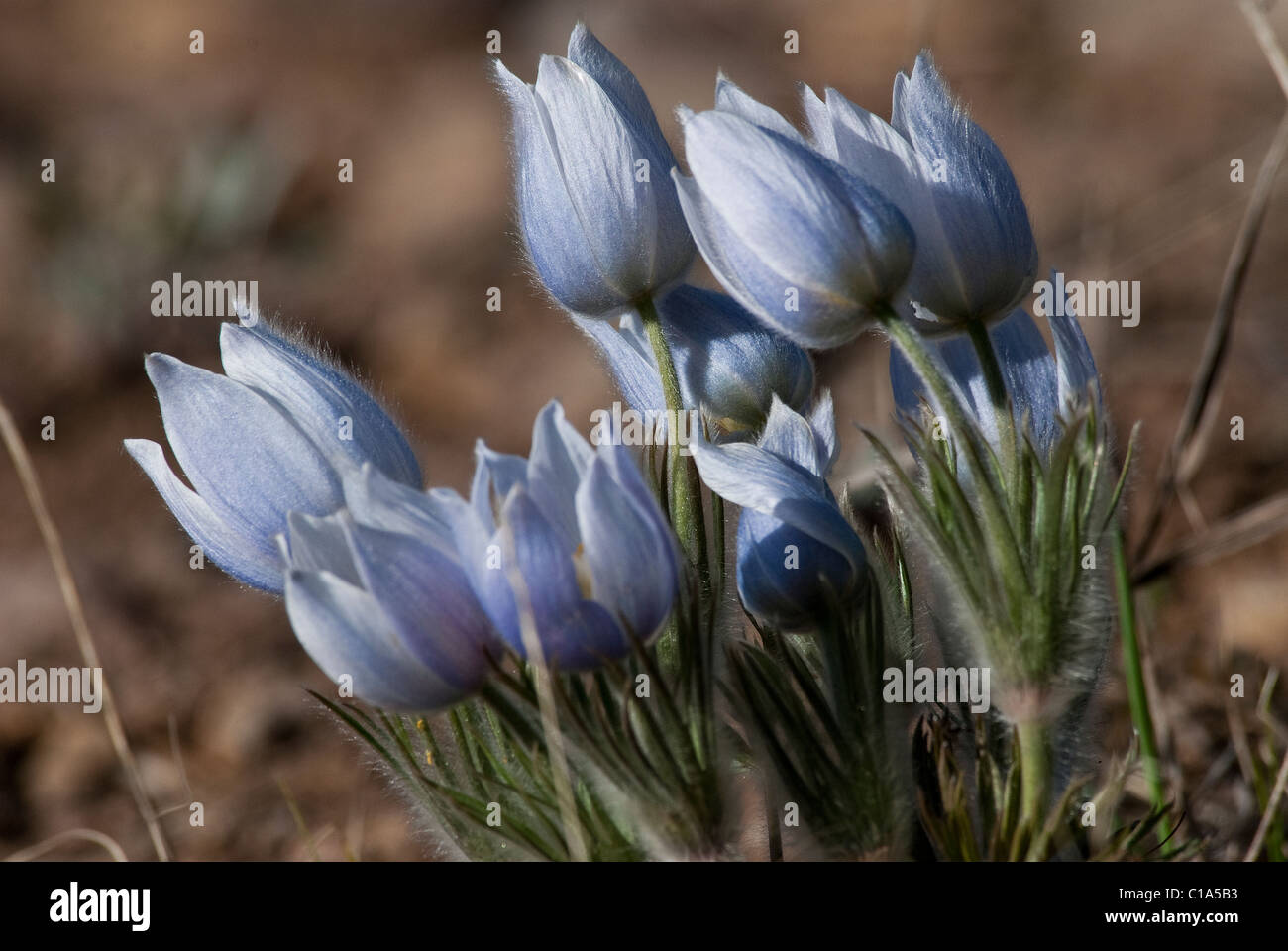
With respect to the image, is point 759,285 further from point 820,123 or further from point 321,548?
point 321,548

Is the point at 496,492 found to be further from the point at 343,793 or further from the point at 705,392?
the point at 343,793

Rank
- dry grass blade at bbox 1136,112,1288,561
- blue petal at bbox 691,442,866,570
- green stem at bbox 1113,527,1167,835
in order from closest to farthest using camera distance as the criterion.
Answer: blue petal at bbox 691,442,866,570 < green stem at bbox 1113,527,1167,835 < dry grass blade at bbox 1136,112,1288,561

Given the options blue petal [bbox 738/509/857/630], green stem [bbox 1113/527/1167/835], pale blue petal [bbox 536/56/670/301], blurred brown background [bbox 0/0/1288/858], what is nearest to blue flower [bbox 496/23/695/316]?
pale blue petal [bbox 536/56/670/301]

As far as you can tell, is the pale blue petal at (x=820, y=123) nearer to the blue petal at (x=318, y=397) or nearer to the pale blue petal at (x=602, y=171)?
the pale blue petal at (x=602, y=171)

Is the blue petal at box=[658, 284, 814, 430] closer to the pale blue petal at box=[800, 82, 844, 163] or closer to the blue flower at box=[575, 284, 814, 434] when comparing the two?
the blue flower at box=[575, 284, 814, 434]

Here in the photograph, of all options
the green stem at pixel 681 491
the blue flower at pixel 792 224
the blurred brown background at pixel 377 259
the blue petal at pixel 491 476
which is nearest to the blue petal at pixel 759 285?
the blue flower at pixel 792 224

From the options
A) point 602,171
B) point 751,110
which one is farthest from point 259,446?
point 751,110
